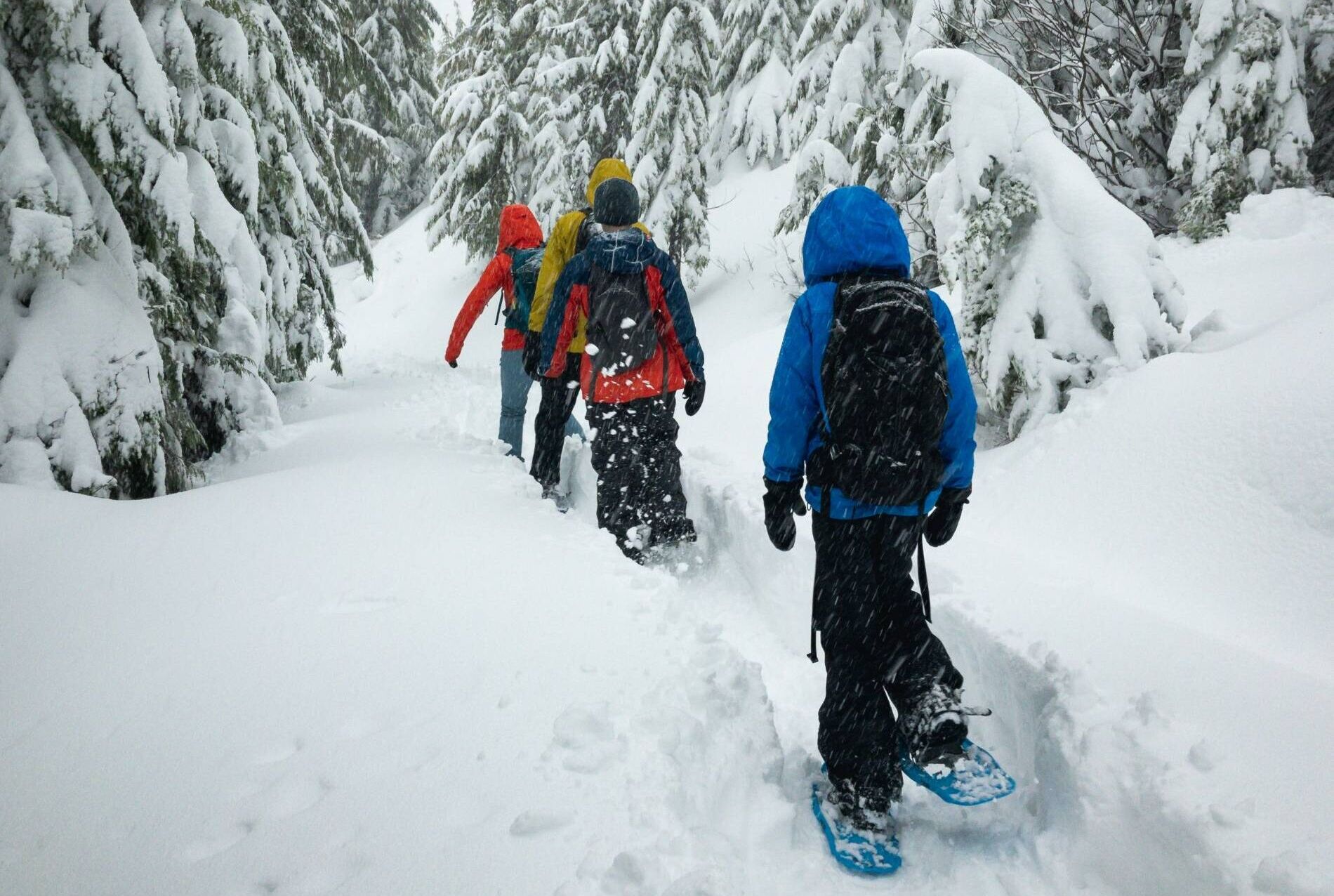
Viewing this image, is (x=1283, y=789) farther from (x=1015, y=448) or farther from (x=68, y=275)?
(x=68, y=275)

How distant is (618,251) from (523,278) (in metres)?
1.92

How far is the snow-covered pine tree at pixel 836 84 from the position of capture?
11.5 metres

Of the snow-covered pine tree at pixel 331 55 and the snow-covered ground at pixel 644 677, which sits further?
the snow-covered pine tree at pixel 331 55

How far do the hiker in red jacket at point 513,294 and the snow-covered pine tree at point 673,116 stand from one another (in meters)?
8.36

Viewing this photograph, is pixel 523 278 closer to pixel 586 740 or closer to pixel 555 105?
pixel 586 740

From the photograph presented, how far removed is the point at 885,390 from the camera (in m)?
2.33

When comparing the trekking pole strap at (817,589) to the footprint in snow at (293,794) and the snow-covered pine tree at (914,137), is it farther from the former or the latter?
the snow-covered pine tree at (914,137)

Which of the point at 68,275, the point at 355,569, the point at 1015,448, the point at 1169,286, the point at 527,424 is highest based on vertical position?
the point at 68,275

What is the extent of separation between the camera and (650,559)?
16.0ft

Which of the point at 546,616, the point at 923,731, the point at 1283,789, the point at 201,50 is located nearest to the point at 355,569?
the point at 546,616

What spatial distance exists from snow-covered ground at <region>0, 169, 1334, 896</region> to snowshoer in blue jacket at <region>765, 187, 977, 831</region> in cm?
42

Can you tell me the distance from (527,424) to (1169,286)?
725cm

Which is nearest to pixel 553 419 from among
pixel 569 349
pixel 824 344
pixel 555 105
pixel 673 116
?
pixel 569 349

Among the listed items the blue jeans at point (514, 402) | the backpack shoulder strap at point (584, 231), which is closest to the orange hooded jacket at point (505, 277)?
the blue jeans at point (514, 402)
